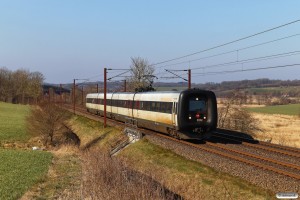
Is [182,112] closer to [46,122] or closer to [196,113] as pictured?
[196,113]

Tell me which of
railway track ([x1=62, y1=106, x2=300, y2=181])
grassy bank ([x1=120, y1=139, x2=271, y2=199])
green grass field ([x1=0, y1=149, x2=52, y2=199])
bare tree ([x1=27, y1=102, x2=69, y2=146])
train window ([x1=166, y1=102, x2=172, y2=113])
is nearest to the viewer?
grassy bank ([x1=120, y1=139, x2=271, y2=199])

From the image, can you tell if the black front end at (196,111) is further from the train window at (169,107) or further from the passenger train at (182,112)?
the train window at (169,107)

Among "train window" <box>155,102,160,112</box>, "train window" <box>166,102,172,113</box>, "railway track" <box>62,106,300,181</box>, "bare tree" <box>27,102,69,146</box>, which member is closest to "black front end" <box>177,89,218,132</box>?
"railway track" <box>62,106,300,181</box>

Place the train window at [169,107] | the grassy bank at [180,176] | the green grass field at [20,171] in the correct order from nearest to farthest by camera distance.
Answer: the grassy bank at [180,176] → the green grass field at [20,171] → the train window at [169,107]

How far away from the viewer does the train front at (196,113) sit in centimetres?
2314

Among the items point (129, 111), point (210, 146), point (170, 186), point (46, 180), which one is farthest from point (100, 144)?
point (170, 186)

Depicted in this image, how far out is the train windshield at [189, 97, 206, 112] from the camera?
23.5 meters

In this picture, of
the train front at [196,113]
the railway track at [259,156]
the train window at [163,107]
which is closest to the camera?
the railway track at [259,156]

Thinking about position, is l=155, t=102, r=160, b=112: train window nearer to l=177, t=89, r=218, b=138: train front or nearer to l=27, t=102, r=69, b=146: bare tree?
l=177, t=89, r=218, b=138: train front

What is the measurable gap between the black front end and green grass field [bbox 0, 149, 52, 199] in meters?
8.41

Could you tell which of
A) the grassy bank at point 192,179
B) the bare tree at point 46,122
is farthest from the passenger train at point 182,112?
the bare tree at point 46,122

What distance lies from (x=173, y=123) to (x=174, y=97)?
1633mm

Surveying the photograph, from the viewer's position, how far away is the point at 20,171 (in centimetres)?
1903

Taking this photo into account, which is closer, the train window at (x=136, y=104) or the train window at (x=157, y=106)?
the train window at (x=157, y=106)
